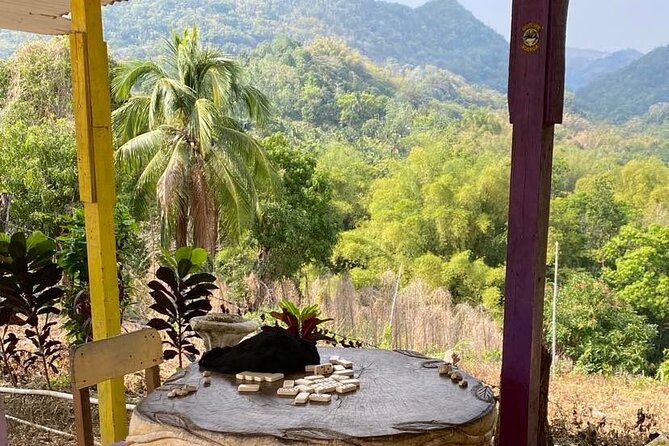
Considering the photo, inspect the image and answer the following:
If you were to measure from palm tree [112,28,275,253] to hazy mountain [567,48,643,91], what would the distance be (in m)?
6.09

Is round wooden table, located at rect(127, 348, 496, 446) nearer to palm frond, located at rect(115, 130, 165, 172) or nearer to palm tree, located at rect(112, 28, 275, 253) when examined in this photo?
palm tree, located at rect(112, 28, 275, 253)

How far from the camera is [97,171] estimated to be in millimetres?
2932

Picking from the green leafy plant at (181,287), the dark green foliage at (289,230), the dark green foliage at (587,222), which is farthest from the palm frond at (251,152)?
the green leafy plant at (181,287)

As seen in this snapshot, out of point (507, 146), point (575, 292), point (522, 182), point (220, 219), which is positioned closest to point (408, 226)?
point (507, 146)

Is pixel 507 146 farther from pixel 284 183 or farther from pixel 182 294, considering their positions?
pixel 182 294

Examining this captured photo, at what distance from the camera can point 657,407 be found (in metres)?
6.75

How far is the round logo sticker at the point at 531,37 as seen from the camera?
95.6 inches

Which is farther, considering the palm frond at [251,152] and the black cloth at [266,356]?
the palm frond at [251,152]

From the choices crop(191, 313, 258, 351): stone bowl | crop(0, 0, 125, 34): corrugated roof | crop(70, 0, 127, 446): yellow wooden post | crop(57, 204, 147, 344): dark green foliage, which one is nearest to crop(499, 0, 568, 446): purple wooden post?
crop(191, 313, 258, 351): stone bowl

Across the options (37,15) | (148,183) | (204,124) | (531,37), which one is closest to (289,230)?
(204,124)

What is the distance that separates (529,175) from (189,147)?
11206 millimetres

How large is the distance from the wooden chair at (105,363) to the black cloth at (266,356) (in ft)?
0.73

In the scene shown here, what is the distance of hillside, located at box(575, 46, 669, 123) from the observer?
12.9m

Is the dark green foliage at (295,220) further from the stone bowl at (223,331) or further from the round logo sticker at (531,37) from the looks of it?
the round logo sticker at (531,37)
